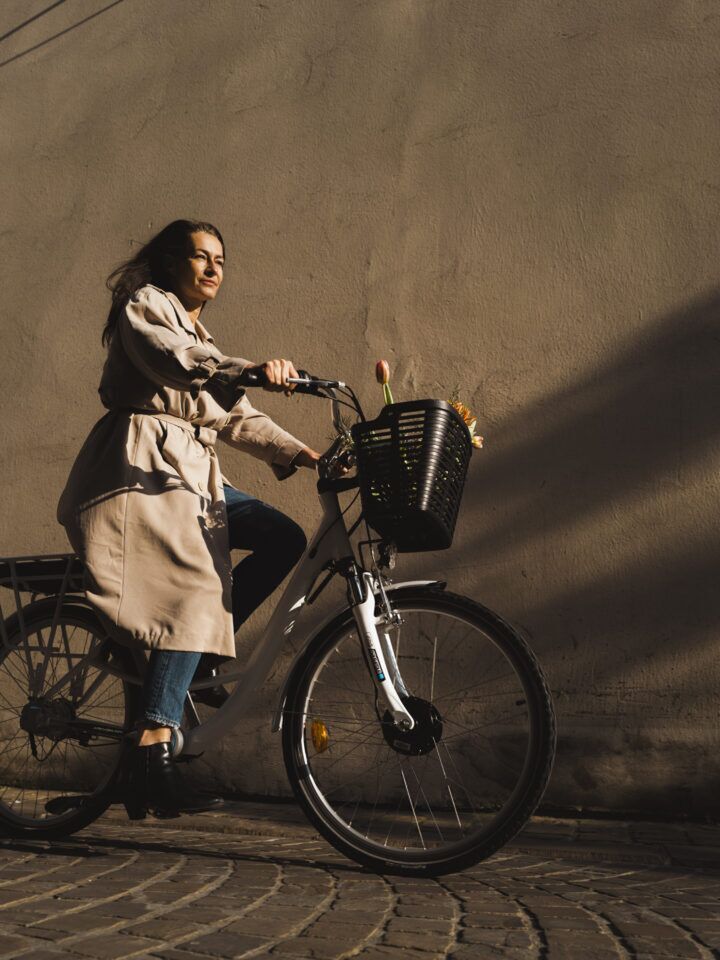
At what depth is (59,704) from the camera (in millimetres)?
3555

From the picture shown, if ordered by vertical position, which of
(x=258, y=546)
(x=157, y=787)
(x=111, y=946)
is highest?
(x=258, y=546)

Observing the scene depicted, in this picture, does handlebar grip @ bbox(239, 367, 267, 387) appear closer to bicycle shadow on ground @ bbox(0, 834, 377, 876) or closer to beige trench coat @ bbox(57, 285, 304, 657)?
beige trench coat @ bbox(57, 285, 304, 657)

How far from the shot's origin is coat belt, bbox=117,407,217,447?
331 cm

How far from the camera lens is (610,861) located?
334 centimetres

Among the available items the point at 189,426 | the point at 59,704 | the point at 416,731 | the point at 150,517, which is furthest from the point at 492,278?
the point at 59,704

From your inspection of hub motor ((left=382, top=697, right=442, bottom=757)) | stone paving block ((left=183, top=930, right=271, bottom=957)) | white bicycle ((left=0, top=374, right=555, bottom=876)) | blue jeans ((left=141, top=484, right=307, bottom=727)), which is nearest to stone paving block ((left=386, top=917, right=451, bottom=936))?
stone paving block ((left=183, top=930, right=271, bottom=957))

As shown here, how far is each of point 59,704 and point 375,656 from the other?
108 cm

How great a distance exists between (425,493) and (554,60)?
2197 mm

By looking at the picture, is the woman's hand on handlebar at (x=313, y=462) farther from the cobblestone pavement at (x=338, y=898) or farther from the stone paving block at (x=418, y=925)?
the stone paving block at (x=418, y=925)

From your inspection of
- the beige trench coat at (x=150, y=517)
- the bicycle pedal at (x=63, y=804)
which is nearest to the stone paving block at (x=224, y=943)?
the beige trench coat at (x=150, y=517)

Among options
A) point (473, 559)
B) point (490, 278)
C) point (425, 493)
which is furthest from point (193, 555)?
point (490, 278)

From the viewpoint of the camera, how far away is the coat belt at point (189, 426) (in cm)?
331

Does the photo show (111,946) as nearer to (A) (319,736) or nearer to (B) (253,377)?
(A) (319,736)

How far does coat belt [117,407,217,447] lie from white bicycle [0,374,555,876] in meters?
0.41
